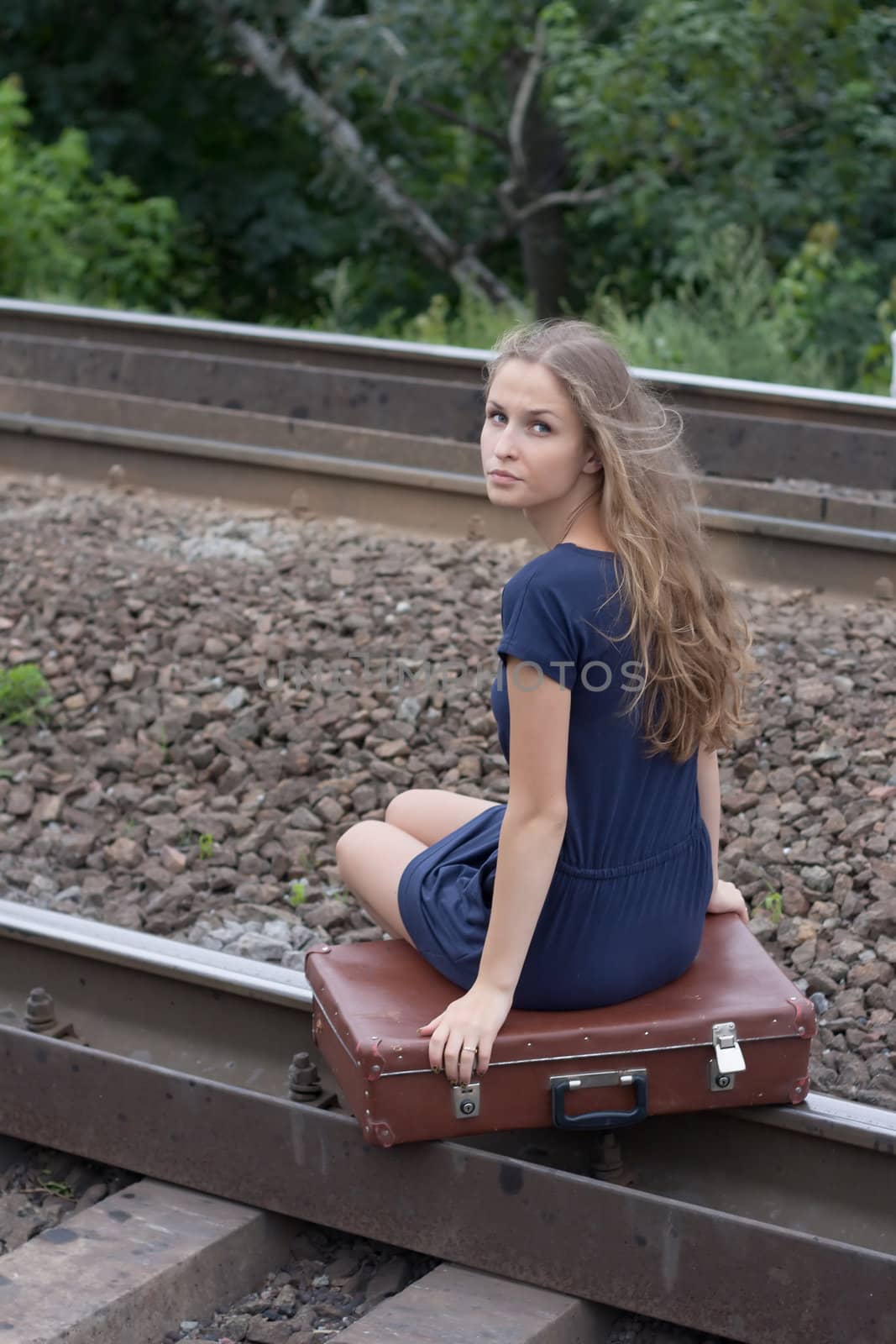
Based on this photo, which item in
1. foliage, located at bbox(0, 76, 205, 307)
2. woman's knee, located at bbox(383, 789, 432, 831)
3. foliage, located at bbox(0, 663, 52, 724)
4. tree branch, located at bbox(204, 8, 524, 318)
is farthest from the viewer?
tree branch, located at bbox(204, 8, 524, 318)

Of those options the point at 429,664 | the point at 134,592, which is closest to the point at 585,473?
the point at 429,664

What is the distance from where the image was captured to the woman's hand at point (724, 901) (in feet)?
10.1

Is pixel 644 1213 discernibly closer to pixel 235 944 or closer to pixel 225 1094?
pixel 225 1094

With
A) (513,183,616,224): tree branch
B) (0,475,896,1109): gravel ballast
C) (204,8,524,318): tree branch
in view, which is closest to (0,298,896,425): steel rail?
(0,475,896,1109): gravel ballast

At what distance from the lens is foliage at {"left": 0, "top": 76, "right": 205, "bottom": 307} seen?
1277 cm

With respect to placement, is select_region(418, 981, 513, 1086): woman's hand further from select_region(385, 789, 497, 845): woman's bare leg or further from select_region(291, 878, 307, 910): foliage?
select_region(291, 878, 307, 910): foliage

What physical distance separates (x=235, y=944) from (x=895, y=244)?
9.04 meters

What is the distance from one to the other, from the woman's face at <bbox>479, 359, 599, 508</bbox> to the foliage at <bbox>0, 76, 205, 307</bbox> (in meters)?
10.4

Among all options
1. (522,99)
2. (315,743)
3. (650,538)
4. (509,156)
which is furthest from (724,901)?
(509,156)

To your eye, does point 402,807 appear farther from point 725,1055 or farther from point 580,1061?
point 725,1055

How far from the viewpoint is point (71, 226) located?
13719mm

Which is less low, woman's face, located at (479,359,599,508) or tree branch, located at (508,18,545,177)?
tree branch, located at (508,18,545,177)

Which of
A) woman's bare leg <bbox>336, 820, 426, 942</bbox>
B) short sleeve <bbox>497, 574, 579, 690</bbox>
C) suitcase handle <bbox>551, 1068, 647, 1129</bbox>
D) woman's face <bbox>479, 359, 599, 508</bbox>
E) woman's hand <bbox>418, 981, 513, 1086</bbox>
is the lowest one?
suitcase handle <bbox>551, 1068, 647, 1129</bbox>

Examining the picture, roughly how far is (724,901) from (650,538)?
2.82ft
